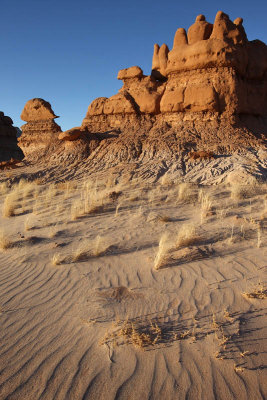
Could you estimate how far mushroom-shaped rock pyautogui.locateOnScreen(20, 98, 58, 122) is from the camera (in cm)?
1744

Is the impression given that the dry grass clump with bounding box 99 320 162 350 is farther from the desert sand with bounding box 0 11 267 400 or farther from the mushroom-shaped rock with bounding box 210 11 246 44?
the mushroom-shaped rock with bounding box 210 11 246 44

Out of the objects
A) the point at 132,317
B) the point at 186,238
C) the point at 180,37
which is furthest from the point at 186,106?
the point at 132,317

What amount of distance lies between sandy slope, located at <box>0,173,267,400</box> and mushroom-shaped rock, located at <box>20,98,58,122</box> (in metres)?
13.7

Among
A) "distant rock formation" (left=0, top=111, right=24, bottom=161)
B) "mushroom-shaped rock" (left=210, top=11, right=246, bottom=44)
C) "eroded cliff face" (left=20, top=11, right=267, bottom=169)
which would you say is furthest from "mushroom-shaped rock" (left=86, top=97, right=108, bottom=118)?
"distant rock formation" (left=0, top=111, right=24, bottom=161)

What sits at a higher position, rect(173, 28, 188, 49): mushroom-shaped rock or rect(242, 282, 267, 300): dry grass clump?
rect(173, 28, 188, 49): mushroom-shaped rock

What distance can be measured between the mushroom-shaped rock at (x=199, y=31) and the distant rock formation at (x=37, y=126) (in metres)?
9.68

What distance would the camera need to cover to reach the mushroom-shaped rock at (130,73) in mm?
16081

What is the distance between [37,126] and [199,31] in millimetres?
11577

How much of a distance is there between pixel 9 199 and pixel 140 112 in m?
10.1

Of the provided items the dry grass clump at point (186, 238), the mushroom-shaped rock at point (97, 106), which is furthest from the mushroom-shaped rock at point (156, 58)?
the dry grass clump at point (186, 238)

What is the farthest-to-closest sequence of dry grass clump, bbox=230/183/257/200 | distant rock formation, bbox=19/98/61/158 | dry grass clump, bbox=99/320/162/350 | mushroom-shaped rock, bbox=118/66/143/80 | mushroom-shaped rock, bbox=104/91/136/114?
distant rock formation, bbox=19/98/61/158 < mushroom-shaped rock, bbox=118/66/143/80 < mushroom-shaped rock, bbox=104/91/136/114 < dry grass clump, bbox=230/183/257/200 < dry grass clump, bbox=99/320/162/350

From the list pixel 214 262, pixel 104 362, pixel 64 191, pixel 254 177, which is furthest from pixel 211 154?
pixel 104 362

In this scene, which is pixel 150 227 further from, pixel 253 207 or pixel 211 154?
pixel 211 154

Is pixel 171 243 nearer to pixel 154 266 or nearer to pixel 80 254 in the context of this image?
pixel 154 266
